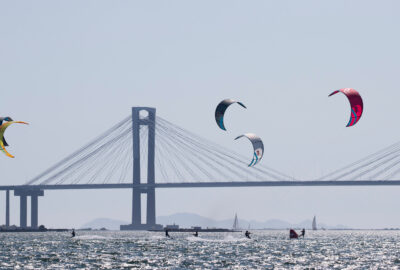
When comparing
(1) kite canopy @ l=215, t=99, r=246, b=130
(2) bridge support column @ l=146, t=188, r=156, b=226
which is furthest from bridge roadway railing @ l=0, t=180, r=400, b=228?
(1) kite canopy @ l=215, t=99, r=246, b=130

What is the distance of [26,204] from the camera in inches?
5930

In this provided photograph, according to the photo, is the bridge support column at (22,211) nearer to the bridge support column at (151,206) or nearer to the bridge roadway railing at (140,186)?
the bridge roadway railing at (140,186)

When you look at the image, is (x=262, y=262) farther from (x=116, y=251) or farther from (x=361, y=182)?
(x=361, y=182)

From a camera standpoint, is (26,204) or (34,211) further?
(26,204)

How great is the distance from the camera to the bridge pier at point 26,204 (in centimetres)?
14525

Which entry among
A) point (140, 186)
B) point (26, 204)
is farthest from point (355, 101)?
point (26, 204)

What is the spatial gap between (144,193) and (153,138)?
28.5 ft

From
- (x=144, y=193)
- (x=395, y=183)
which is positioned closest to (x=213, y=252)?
(x=395, y=183)

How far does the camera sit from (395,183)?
124m

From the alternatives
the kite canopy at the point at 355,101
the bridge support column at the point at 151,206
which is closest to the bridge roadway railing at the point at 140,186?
the bridge support column at the point at 151,206

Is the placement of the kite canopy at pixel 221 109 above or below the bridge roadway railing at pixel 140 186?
above

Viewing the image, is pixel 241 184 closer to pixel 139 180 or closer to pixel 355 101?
pixel 139 180

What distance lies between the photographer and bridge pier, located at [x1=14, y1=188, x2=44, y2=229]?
145 metres

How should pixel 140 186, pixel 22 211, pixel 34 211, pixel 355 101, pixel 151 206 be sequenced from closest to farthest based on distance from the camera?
pixel 355 101 → pixel 140 186 → pixel 151 206 → pixel 34 211 → pixel 22 211
